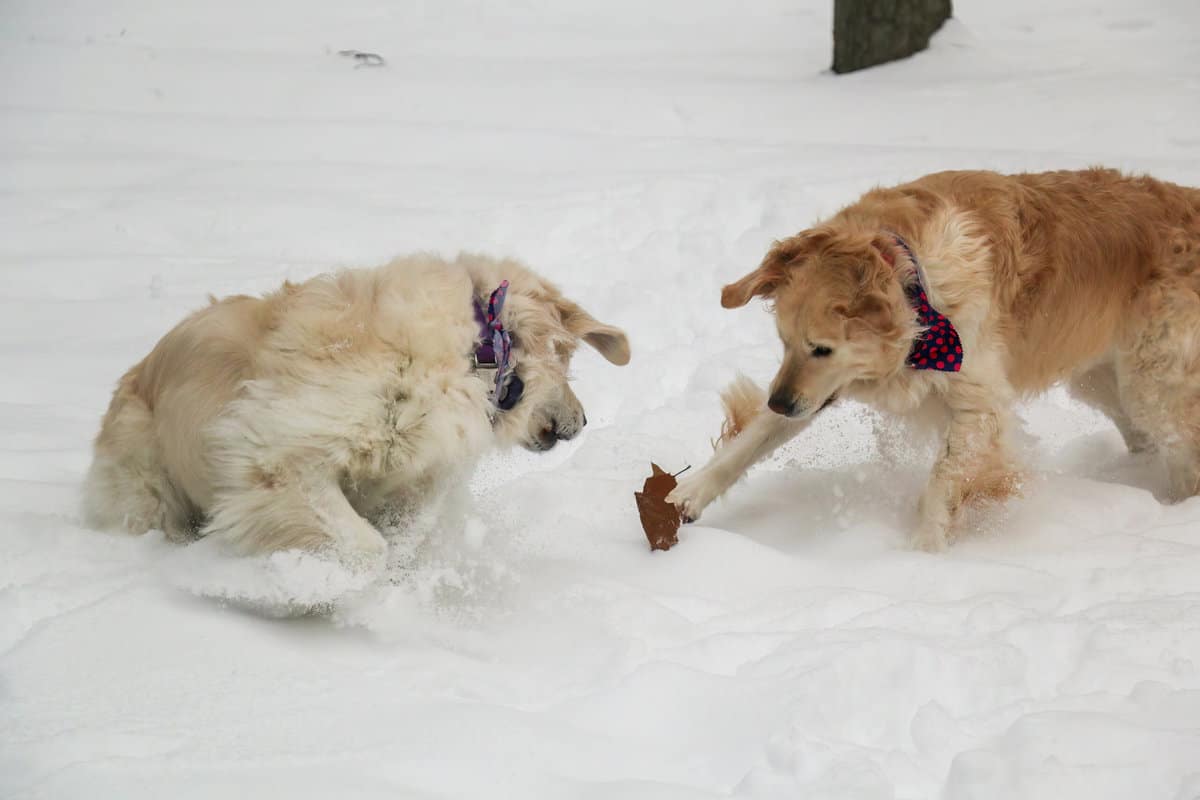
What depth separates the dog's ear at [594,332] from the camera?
3.83 meters

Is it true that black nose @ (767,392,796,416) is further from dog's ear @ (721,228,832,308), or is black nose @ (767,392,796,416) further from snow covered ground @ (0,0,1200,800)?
snow covered ground @ (0,0,1200,800)

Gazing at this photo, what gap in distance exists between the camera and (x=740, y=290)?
13.6ft

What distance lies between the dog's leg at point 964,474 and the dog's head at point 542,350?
1266mm

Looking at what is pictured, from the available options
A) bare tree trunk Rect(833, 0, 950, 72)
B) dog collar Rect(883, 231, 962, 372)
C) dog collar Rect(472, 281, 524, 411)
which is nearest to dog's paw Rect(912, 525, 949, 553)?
dog collar Rect(883, 231, 962, 372)

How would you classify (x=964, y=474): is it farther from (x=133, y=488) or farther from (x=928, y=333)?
(x=133, y=488)

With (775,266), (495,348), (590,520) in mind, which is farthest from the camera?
(590,520)

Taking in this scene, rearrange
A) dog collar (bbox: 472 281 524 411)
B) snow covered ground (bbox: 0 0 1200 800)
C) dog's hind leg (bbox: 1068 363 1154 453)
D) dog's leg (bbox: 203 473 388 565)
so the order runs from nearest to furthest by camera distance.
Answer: snow covered ground (bbox: 0 0 1200 800)
dog's leg (bbox: 203 473 388 565)
dog collar (bbox: 472 281 524 411)
dog's hind leg (bbox: 1068 363 1154 453)

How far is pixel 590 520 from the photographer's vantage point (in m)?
4.30

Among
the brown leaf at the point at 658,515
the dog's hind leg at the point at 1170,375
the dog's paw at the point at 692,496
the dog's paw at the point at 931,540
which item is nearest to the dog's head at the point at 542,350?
the brown leaf at the point at 658,515

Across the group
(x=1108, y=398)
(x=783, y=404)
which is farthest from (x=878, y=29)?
(x=783, y=404)

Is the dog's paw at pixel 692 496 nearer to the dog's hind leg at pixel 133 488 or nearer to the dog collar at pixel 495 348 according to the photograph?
the dog collar at pixel 495 348

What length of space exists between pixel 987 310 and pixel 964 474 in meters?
0.61

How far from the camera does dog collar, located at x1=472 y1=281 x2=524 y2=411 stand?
3494mm

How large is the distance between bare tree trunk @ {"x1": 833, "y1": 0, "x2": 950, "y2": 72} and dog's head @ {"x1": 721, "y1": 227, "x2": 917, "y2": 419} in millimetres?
6582
